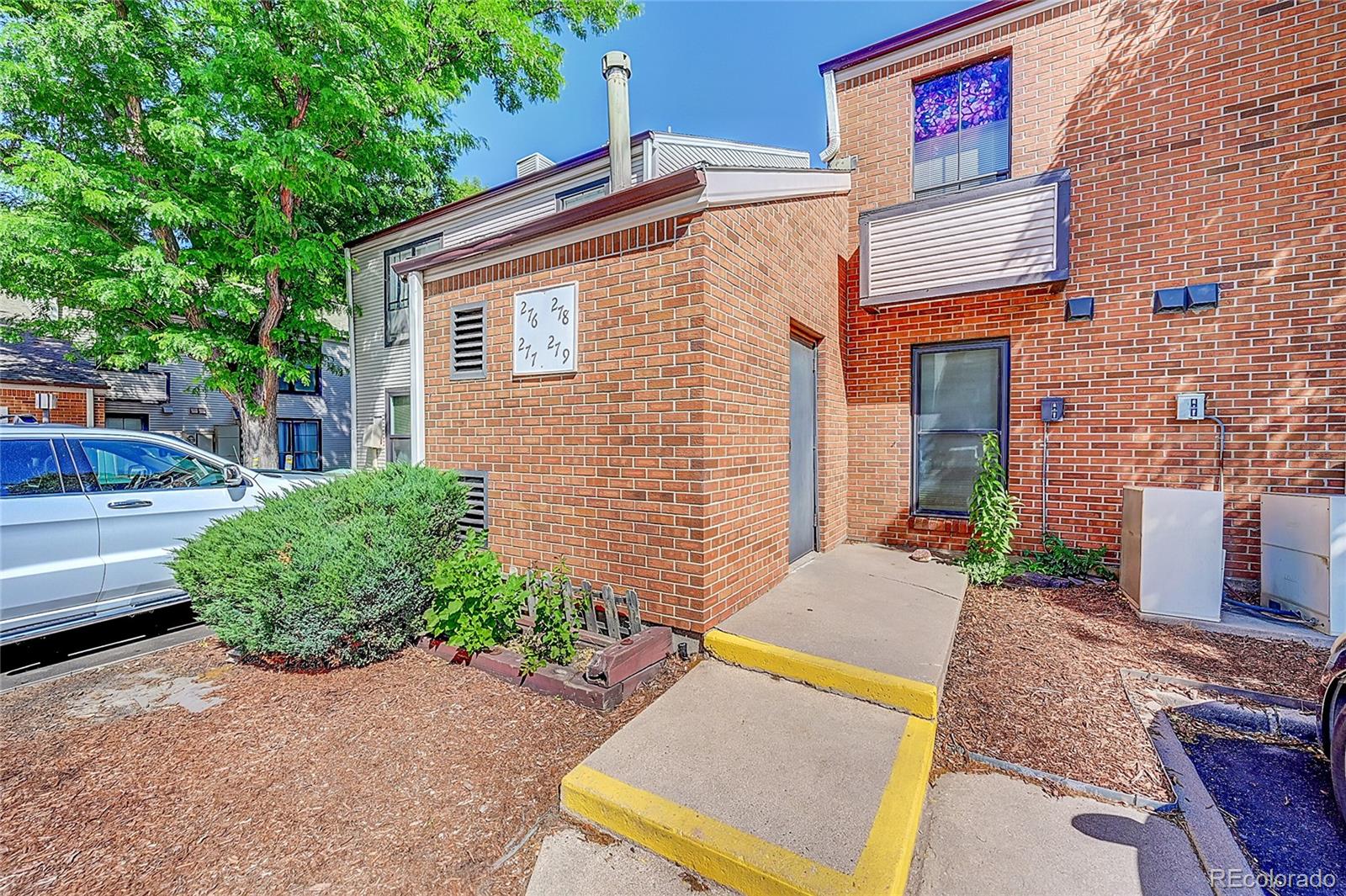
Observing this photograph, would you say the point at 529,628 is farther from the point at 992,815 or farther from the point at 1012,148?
the point at 1012,148

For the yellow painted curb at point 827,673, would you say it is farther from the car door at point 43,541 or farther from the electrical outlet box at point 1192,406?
the car door at point 43,541

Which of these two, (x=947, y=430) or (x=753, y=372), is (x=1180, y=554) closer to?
(x=947, y=430)

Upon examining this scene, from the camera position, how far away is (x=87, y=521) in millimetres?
4055

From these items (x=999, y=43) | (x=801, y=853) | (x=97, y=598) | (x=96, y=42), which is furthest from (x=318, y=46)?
(x=801, y=853)

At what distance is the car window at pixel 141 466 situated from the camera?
426 centimetres

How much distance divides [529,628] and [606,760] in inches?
58.5

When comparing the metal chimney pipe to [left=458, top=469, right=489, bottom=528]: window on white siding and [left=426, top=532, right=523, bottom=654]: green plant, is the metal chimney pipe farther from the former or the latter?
[left=426, top=532, right=523, bottom=654]: green plant

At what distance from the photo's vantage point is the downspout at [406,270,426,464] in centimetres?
507

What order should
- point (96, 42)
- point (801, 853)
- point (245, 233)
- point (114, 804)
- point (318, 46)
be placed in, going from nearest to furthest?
point (801, 853)
point (114, 804)
point (96, 42)
point (318, 46)
point (245, 233)

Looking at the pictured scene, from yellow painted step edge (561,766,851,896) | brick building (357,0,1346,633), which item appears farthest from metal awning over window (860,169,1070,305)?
yellow painted step edge (561,766,851,896)

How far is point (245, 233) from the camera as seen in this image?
10234 millimetres

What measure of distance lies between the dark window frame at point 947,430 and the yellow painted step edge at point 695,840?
4.98m

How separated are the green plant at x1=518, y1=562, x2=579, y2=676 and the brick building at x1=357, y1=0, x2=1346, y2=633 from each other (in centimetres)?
42

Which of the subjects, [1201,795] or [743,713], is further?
[743,713]
